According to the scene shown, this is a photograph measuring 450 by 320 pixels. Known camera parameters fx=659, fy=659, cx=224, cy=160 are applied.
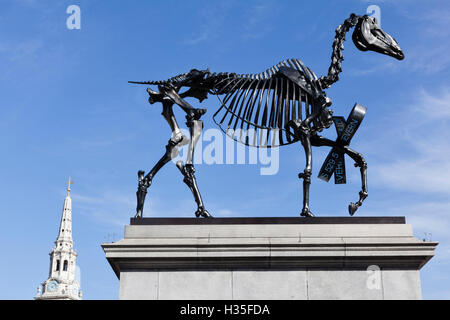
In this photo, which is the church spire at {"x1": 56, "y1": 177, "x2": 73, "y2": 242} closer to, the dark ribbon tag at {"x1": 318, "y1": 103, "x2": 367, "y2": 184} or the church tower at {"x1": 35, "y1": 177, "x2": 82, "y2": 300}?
the church tower at {"x1": 35, "y1": 177, "x2": 82, "y2": 300}

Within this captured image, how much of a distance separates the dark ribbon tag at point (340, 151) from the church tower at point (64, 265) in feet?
352

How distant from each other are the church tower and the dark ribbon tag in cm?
10723

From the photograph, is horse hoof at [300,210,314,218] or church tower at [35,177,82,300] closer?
horse hoof at [300,210,314,218]

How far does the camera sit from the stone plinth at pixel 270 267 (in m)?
13.6

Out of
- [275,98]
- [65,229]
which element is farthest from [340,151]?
[65,229]

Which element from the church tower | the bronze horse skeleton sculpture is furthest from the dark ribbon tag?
the church tower

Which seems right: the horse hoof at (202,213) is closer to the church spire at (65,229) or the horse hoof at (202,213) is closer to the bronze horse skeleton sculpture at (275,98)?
the bronze horse skeleton sculpture at (275,98)

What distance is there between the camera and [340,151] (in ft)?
52.7

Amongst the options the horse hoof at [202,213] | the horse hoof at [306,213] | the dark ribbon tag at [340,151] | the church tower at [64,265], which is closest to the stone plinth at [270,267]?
the horse hoof at [306,213]

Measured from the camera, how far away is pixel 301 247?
13727 millimetres

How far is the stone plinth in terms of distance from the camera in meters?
13.6
